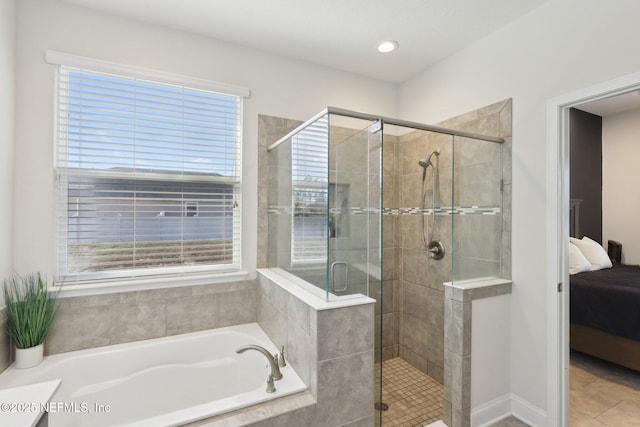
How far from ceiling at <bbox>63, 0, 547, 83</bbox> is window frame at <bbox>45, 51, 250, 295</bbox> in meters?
0.37

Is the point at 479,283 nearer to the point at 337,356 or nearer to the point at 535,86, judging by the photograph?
the point at 337,356

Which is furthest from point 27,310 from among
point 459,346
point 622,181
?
point 622,181

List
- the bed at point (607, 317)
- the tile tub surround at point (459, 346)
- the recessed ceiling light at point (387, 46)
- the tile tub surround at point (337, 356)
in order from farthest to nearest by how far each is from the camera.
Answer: the bed at point (607, 317) < the recessed ceiling light at point (387, 46) < the tile tub surround at point (459, 346) < the tile tub surround at point (337, 356)

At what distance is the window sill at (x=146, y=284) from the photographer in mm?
2086

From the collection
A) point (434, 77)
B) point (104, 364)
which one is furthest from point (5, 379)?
point (434, 77)

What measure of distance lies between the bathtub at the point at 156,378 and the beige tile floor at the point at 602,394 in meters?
2.11

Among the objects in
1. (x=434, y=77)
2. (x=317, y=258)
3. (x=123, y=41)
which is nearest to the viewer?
(x=317, y=258)

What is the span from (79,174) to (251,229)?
123 centimetres

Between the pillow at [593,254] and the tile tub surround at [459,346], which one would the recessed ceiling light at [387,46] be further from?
the pillow at [593,254]

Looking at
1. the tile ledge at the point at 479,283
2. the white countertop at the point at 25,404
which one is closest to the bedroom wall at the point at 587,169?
the tile ledge at the point at 479,283

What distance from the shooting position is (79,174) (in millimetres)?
2102

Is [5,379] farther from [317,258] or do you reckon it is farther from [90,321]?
[317,258]

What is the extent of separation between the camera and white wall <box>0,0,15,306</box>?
181 centimetres

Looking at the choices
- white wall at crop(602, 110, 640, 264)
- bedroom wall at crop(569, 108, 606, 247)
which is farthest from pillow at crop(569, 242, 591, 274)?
white wall at crop(602, 110, 640, 264)
